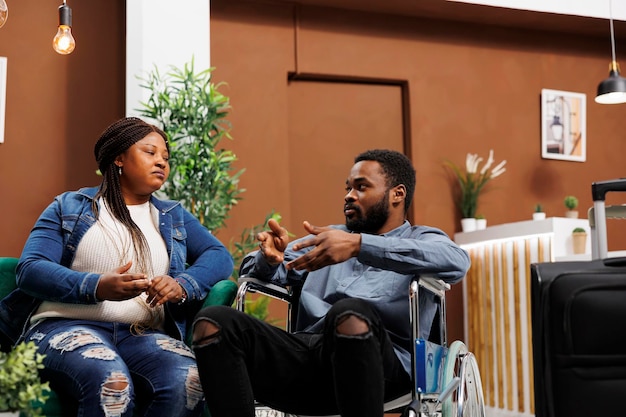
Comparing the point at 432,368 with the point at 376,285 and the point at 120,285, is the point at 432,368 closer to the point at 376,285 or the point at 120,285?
the point at 376,285

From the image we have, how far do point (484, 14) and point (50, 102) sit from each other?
2.95 metres

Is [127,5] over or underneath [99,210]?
over

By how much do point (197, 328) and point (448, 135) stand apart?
400 cm

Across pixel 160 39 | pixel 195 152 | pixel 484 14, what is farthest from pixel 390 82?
pixel 195 152

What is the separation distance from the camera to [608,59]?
6.53 meters

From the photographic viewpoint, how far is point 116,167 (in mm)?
2795

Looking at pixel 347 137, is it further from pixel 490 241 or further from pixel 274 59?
pixel 490 241

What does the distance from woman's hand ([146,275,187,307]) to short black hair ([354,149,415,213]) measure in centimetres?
80

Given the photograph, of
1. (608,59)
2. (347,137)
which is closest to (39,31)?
(347,137)

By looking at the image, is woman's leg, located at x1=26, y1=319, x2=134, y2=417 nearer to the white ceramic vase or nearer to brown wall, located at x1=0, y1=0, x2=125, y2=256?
brown wall, located at x1=0, y1=0, x2=125, y2=256

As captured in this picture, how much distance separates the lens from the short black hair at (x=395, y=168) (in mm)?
2883

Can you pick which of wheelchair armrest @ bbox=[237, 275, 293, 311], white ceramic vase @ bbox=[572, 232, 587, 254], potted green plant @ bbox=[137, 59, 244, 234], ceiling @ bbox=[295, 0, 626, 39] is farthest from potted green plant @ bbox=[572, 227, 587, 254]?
wheelchair armrest @ bbox=[237, 275, 293, 311]

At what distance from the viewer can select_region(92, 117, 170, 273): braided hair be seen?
8.79 ft

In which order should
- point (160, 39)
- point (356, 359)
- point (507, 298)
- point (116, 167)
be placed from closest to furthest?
1. point (356, 359)
2. point (116, 167)
3. point (160, 39)
4. point (507, 298)
